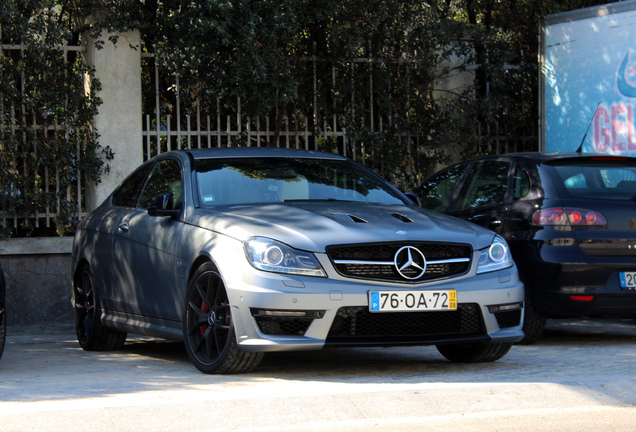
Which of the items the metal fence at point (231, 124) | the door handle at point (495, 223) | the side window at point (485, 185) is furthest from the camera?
the metal fence at point (231, 124)

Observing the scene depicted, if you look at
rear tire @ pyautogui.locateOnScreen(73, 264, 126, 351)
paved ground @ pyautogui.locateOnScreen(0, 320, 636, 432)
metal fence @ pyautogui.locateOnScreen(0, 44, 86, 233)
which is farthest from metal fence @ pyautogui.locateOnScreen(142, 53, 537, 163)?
paved ground @ pyautogui.locateOnScreen(0, 320, 636, 432)

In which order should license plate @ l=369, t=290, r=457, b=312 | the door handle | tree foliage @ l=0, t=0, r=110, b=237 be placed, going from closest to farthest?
license plate @ l=369, t=290, r=457, b=312 → the door handle → tree foliage @ l=0, t=0, r=110, b=237

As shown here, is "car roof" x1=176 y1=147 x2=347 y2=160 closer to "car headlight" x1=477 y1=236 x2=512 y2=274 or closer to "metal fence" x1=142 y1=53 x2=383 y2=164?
→ "car headlight" x1=477 y1=236 x2=512 y2=274

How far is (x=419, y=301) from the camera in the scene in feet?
19.2

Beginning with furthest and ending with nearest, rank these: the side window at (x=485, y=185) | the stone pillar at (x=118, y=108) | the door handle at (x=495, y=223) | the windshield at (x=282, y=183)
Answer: the stone pillar at (x=118, y=108)
the side window at (x=485, y=185)
the door handle at (x=495, y=223)
the windshield at (x=282, y=183)

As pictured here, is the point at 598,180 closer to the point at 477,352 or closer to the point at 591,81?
the point at 477,352

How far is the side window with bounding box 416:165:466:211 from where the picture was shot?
30.2 feet

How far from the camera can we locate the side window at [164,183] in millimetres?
7137

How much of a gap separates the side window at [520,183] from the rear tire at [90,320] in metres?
3.50

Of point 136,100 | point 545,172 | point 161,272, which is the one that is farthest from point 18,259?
point 545,172

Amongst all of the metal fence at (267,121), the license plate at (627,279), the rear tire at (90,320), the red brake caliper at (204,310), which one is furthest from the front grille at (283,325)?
the metal fence at (267,121)

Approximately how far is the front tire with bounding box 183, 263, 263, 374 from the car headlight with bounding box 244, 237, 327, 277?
1.06 feet

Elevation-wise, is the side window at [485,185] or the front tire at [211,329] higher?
the side window at [485,185]

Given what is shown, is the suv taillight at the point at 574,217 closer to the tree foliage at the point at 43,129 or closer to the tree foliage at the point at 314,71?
the tree foliage at the point at 314,71
